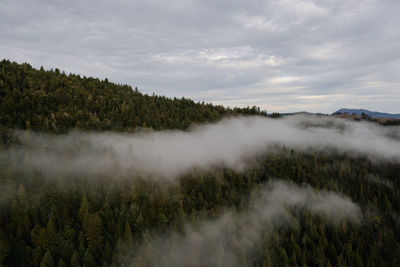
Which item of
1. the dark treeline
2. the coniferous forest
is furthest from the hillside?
the dark treeline

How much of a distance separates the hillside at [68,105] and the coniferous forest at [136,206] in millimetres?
614

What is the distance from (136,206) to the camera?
93.7 meters

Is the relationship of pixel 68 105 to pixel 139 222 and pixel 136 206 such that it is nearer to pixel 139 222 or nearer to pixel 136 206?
pixel 136 206

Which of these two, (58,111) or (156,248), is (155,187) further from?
(58,111)

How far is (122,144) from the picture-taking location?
489 ft

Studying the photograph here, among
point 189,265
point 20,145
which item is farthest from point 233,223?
point 20,145

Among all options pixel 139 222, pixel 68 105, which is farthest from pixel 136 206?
pixel 68 105

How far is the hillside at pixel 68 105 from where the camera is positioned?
12031 cm

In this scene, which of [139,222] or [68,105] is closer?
[139,222]

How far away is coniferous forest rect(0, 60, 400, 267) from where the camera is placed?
237 feet

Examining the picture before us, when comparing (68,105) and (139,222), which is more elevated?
(68,105)

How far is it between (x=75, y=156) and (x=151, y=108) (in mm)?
71565

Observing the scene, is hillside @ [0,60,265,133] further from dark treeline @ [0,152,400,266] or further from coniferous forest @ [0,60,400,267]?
dark treeline @ [0,152,400,266]

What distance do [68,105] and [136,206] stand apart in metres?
80.5
